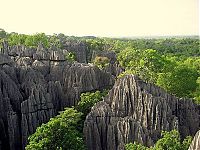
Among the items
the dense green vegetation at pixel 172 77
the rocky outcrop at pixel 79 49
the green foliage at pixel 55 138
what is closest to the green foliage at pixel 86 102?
the green foliage at pixel 55 138

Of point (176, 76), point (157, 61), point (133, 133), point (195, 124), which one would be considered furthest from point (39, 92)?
point (157, 61)

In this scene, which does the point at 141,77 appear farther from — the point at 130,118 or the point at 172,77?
the point at 130,118

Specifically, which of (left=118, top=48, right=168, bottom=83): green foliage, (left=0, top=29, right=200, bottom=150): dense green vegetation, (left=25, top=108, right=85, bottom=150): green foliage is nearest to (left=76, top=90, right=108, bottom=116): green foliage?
(left=0, top=29, right=200, bottom=150): dense green vegetation

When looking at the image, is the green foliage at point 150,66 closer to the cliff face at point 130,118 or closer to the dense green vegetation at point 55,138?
the cliff face at point 130,118

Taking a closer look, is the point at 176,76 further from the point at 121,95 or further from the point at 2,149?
the point at 2,149

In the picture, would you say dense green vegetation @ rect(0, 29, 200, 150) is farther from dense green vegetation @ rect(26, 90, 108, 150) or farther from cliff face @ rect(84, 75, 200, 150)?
cliff face @ rect(84, 75, 200, 150)
